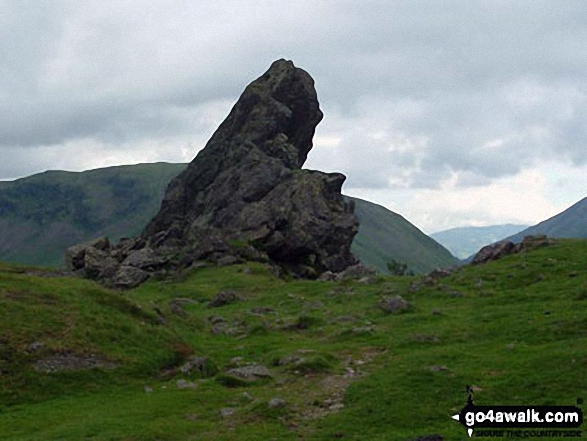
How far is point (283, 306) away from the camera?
67.0 meters

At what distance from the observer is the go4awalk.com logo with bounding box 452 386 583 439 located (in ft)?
74.4

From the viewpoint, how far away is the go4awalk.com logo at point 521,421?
74.4ft

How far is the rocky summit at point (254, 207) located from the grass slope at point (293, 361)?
5104cm

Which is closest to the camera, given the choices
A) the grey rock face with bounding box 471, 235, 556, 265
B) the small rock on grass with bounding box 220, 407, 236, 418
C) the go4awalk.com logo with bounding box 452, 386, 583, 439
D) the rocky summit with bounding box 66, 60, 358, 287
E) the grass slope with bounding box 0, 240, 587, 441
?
the go4awalk.com logo with bounding box 452, 386, 583, 439

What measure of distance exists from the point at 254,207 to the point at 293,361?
81717 mm

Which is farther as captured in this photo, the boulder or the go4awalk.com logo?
the boulder

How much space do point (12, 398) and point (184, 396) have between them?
9156 mm

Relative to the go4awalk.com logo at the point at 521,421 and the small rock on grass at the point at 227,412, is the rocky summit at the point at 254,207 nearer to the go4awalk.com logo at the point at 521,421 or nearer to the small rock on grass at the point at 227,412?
the small rock on grass at the point at 227,412

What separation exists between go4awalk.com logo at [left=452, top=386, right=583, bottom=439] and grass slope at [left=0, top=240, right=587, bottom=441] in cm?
77

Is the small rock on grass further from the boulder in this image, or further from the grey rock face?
the grey rock face

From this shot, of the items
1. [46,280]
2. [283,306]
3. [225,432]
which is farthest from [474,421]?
[283,306]

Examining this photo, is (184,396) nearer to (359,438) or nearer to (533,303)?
(359,438)

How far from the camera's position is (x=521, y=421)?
942 inches

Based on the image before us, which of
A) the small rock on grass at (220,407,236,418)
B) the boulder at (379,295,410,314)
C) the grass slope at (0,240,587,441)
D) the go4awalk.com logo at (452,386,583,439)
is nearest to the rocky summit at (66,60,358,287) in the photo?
the grass slope at (0,240,587,441)
